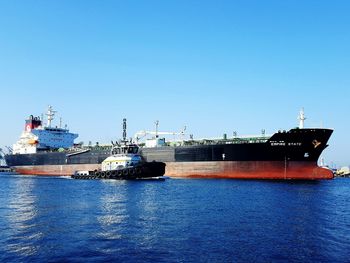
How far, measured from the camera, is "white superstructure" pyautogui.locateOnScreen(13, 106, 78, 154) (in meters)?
85.5

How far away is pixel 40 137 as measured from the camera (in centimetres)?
8644

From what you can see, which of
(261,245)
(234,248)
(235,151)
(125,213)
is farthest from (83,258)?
(235,151)

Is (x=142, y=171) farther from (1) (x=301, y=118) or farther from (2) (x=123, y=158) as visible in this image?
(1) (x=301, y=118)

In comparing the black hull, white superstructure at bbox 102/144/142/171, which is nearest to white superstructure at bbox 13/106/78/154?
white superstructure at bbox 102/144/142/171

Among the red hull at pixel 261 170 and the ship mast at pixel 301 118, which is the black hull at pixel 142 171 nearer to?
the red hull at pixel 261 170

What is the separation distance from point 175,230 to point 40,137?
7424cm

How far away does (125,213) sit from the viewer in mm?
24438

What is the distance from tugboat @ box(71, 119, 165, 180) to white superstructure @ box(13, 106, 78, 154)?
29.2 m

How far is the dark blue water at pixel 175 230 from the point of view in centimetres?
1464

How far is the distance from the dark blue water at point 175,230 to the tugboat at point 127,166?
24.4m

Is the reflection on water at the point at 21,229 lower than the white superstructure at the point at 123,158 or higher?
lower

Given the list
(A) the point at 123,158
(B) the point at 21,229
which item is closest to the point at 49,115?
(A) the point at 123,158

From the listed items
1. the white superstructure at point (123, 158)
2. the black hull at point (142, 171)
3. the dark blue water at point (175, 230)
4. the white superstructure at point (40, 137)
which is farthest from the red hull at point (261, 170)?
the white superstructure at point (40, 137)

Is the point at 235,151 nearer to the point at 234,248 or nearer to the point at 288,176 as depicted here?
the point at 288,176
